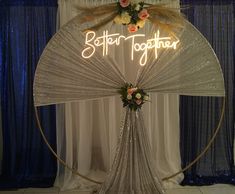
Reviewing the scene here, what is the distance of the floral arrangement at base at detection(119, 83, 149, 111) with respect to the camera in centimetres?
274

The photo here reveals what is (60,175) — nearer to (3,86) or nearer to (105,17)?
(3,86)

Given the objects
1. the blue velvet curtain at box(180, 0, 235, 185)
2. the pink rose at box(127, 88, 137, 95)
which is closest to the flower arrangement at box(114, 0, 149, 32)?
the pink rose at box(127, 88, 137, 95)

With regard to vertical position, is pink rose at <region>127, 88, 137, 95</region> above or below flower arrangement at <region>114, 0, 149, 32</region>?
below

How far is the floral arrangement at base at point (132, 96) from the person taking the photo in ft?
8.98

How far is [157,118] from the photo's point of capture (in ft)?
11.2

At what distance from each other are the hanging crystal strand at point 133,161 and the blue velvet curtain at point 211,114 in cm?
70

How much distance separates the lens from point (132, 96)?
2746 millimetres

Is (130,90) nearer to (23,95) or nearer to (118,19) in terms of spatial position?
(118,19)

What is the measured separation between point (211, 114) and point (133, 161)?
110cm

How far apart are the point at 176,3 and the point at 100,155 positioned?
174 cm

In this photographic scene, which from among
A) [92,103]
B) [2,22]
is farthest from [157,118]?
[2,22]

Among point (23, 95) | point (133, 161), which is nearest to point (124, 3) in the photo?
point (133, 161)

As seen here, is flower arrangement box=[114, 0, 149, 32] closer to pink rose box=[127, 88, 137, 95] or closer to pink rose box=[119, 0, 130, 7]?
pink rose box=[119, 0, 130, 7]

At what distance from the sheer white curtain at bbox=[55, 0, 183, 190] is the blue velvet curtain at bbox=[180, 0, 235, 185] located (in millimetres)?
135
